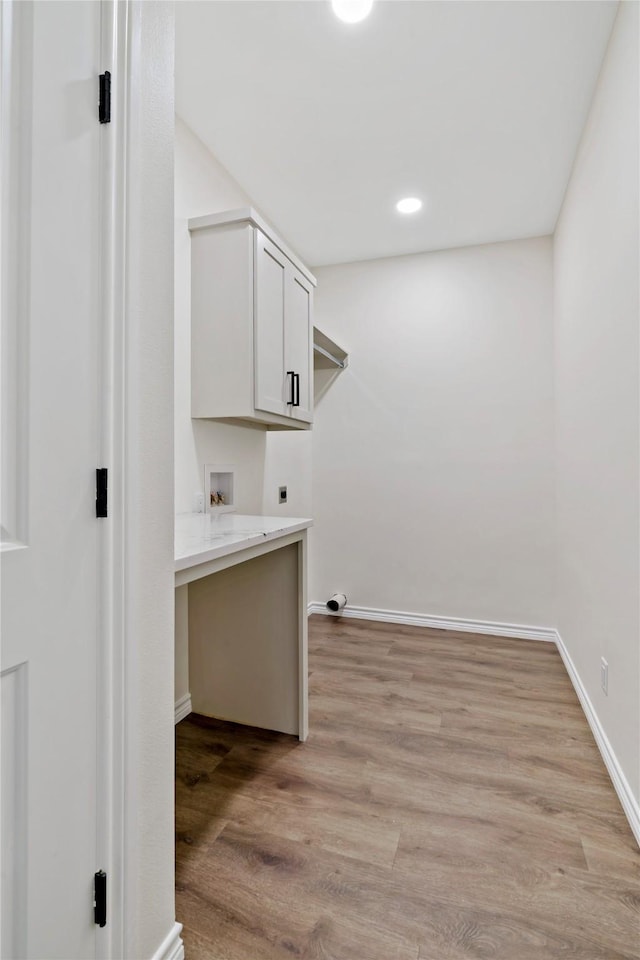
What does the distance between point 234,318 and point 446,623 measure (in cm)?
253

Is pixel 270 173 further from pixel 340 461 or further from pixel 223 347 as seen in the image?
pixel 340 461

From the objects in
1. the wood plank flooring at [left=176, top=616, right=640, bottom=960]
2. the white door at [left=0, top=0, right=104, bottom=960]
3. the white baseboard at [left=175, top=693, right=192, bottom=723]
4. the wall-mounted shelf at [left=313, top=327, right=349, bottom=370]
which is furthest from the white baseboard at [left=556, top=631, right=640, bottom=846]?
the wall-mounted shelf at [left=313, top=327, right=349, bottom=370]

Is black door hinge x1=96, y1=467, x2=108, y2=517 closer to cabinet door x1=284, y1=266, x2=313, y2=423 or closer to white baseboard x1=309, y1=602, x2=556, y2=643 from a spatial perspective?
cabinet door x1=284, y1=266, x2=313, y2=423

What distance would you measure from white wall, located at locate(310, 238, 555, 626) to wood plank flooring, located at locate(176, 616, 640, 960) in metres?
1.14

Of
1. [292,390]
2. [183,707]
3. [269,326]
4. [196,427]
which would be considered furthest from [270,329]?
[183,707]

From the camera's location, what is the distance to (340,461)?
373cm

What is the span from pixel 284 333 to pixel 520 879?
7.36 ft

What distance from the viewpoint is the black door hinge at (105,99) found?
0.90 m

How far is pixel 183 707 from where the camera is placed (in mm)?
2176

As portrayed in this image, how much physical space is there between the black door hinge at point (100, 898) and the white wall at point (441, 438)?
2.86 metres

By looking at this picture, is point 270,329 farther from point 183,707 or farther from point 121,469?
point 183,707

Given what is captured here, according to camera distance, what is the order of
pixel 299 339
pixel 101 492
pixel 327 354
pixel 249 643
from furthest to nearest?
pixel 327 354 → pixel 299 339 → pixel 249 643 → pixel 101 492

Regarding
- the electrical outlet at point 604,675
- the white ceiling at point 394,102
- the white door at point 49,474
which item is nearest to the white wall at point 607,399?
the electrical outlet at point 604,675

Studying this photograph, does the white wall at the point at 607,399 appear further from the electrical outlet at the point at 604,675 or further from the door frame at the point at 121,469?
the door frame at the point at 121,469
